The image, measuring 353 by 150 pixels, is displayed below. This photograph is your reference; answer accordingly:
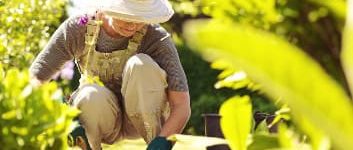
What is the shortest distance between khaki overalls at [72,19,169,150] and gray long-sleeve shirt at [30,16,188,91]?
4 centimetres

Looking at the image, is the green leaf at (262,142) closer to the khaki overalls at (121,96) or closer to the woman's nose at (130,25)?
the khaki overalls at (121,96)

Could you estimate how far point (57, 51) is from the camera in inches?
159

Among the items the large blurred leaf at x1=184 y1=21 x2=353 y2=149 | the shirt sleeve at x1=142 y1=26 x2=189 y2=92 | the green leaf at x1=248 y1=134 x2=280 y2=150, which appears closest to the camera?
the large blurred leaf at x1=184 y1=21 x2=353 y2=149

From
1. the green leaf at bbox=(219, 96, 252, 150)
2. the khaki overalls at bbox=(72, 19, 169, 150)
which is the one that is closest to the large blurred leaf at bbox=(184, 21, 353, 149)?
the green leaf at bbox=(219, 96, 252, 150)

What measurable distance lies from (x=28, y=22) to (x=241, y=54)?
6.38 meters

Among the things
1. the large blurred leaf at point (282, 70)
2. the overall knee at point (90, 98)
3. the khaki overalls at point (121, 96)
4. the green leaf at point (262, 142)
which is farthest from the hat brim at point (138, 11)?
the large blurred leaf at point (282, 70)

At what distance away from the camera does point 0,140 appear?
1.97m

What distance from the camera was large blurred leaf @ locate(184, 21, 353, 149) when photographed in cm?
77

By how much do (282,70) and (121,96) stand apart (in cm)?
354

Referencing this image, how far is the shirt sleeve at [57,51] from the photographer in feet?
13.1

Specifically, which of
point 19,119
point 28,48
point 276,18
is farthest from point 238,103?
point 28,48

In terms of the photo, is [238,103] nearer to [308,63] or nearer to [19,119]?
[308,63]

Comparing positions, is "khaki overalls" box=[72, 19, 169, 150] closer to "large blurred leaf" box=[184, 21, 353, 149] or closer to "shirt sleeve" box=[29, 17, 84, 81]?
"shirt sleeve" box=[29, 17, 84, 81]

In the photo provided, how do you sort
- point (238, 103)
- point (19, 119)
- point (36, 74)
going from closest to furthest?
point (238, 103) < point (19, 119) < point (36, 74)
